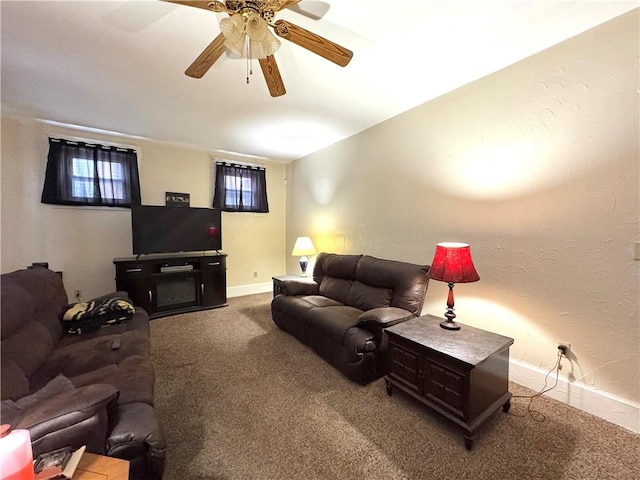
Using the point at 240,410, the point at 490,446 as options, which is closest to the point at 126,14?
the point at 240,410

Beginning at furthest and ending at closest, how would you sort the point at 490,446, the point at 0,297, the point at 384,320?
the point at 384,320
the point at 490,446
the point at 0,297

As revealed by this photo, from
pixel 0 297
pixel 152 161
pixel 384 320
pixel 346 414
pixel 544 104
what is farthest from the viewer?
pixel 152 161

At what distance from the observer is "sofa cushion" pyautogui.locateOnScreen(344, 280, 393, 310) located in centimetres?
280

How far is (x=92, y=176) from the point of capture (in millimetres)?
3736

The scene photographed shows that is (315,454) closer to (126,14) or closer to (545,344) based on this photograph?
(545,344)

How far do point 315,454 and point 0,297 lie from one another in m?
1.98

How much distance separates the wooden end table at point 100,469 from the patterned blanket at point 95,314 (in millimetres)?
1713

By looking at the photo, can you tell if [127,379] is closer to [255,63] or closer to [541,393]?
[255,63]

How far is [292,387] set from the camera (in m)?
2.16

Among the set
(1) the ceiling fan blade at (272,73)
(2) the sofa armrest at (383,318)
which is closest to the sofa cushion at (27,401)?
(2) the sofa armrest at (383,318)

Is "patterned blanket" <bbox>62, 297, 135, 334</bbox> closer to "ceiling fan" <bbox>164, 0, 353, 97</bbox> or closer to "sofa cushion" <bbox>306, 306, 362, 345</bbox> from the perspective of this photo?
"sofa cushion" <bbox>306, 306, 362, 345</bbox>

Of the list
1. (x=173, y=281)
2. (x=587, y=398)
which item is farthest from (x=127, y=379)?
(x=587, y=398)

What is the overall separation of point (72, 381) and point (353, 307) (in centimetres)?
232

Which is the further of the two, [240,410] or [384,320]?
[384,320]
